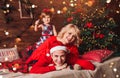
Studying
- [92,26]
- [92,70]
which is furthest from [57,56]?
[92,26]

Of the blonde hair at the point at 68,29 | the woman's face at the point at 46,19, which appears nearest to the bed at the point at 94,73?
the blonde hair at the point at 68,29

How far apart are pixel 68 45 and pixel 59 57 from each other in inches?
11.7

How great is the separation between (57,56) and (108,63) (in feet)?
1.99

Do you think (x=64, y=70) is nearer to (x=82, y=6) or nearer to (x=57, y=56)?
(x=57, y=56)

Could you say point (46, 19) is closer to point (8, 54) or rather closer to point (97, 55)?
point (8, 54)

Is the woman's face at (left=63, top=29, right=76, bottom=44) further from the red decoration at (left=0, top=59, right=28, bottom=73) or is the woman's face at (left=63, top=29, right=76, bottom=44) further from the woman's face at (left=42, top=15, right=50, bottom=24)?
the red decoration at (left=0, top=59, right=28, bottom=73)

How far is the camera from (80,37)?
3.22 meters

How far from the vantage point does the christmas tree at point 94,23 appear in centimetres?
329

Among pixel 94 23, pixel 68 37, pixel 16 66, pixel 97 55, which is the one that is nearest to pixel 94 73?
pixel 97 55

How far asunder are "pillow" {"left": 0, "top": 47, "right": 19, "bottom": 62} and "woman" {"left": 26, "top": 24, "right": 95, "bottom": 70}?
6.7 inches

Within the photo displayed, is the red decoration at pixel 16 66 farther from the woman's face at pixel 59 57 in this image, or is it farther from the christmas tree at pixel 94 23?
the christmas tree at pixel 94 23

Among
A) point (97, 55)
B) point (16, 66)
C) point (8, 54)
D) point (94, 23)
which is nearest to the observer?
point (16, 66)

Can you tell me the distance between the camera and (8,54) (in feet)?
9.45

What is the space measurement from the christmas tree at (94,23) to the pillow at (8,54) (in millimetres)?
701
